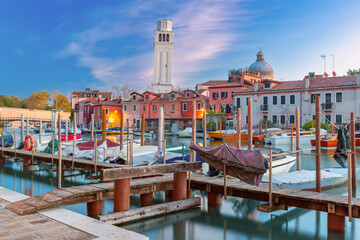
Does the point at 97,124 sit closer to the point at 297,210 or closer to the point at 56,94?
the point at 56,94

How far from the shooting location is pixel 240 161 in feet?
31.4

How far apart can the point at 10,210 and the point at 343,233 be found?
766 centimetres

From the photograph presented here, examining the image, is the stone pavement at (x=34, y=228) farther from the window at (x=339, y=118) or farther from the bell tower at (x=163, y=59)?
the bell tower at (x=163, y=59)

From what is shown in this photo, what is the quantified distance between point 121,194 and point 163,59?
2764 inches

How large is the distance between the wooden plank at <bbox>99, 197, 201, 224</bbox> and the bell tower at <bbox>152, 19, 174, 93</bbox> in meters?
66.5

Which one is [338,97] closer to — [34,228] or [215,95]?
[215,95]

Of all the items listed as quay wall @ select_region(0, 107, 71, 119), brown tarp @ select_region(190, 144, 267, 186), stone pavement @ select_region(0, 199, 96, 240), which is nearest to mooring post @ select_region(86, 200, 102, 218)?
stone pavement @ select_region(0, 199, 96, 240)

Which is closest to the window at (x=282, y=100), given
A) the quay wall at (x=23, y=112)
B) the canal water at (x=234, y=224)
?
the canal water at (x=234, y=224)

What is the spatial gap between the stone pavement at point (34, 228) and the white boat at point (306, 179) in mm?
8022

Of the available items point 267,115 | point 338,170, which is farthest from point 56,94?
point 338,170

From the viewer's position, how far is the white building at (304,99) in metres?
38.2

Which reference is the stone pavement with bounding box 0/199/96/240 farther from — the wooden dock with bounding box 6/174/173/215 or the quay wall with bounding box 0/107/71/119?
the quay wall with bounding box 0/107/71/119

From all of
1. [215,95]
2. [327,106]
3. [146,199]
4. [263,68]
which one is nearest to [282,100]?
[327,106]

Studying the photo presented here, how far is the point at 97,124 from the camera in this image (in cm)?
6309
